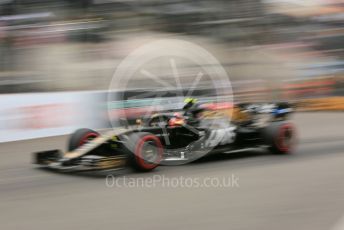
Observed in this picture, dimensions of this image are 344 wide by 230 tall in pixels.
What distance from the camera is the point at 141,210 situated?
4.71m

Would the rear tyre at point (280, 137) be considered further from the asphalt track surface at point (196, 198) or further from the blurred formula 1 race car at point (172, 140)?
the asphalt track surface at point (196, 198)

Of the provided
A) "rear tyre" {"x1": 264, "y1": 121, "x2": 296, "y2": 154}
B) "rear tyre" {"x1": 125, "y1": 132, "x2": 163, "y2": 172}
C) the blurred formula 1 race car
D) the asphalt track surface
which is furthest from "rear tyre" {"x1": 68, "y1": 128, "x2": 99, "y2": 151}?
"rear tyre" {"x1": 264, "y1": 121, "x2": 296, "y2": 154}

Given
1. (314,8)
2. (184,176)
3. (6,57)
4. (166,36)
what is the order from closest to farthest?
1. (184,176)
2. (6,57)
3. (166,36)
4. (314,8)

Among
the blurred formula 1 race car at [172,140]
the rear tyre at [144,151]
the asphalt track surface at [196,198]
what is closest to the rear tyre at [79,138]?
the blurred formula 1 race car at [172,140]

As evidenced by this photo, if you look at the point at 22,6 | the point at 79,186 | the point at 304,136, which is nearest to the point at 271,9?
the point at 22,6

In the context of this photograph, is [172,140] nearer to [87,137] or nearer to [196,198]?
[87,137]

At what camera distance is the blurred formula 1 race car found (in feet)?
19.7

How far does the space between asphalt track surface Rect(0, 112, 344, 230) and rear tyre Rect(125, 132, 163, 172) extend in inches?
4.5

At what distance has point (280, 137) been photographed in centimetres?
721

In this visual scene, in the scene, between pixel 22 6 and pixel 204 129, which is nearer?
pixel 204 129

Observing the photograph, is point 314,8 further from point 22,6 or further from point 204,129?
point 204,129

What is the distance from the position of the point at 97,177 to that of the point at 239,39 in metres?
11.6

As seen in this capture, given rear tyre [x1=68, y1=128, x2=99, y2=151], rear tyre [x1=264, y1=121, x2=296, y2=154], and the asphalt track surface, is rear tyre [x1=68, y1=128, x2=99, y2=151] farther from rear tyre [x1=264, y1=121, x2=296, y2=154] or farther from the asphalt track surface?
rear tyre [x1=264, y1=121, x2=296, y2=154]

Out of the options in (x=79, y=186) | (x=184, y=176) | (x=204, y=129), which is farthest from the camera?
(x=204, y=129)
